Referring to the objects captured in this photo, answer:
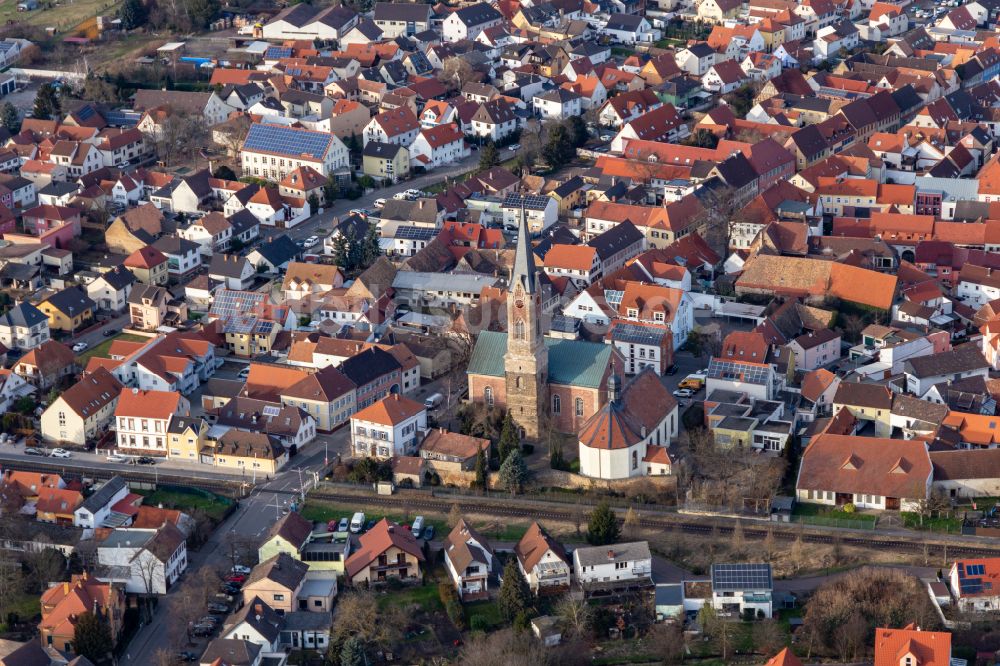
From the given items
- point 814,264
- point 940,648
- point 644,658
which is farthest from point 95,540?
point 814,264

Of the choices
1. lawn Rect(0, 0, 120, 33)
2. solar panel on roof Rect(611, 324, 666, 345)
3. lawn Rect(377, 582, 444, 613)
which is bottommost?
lawn Rect(0, 0, 120, 33)

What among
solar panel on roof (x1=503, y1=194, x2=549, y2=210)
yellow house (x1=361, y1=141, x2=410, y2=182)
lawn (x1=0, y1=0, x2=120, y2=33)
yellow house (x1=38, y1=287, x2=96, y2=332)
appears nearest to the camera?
yellow house (x1=38, y1=287, x2=96, y2=332)

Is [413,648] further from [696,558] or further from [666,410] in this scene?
[666,410]

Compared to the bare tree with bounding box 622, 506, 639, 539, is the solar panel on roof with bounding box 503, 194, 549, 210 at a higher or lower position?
lower

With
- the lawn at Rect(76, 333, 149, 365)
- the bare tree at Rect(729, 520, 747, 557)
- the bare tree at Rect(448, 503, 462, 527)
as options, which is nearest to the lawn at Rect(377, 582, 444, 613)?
the bare tree at Rect(448, 503, 462, 527)

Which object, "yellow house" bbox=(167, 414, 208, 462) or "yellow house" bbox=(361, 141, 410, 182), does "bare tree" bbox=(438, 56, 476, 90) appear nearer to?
"yellow house" bbox=(361, 141, 410, 182)

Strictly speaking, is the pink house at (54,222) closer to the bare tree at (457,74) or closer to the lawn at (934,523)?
the bare tree at (457,74)

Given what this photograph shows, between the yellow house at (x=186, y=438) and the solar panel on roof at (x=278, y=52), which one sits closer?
the yellow house at (x=186, y=438)

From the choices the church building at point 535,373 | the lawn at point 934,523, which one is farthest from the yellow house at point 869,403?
the church building at point 535,373
